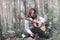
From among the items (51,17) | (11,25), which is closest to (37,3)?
(51,17)

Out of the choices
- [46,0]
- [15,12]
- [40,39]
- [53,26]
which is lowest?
[40,39]

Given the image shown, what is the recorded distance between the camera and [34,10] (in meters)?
2.00

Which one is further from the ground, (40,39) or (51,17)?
(51,17)

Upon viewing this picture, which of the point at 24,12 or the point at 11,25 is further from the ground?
the point at 24,12

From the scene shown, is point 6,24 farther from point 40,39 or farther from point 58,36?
point 58,36

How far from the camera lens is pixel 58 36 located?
1.96 meters

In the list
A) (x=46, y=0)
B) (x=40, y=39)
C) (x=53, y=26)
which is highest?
(x=46, y=0)

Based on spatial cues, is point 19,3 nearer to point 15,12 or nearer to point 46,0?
point 15,12

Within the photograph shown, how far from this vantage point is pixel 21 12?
201cm

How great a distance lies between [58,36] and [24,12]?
1.39 ft

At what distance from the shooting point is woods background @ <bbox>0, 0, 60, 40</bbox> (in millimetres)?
1980

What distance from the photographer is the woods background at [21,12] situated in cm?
198

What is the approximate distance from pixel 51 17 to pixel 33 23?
195mm

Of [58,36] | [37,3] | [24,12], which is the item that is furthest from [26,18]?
[58,36]
